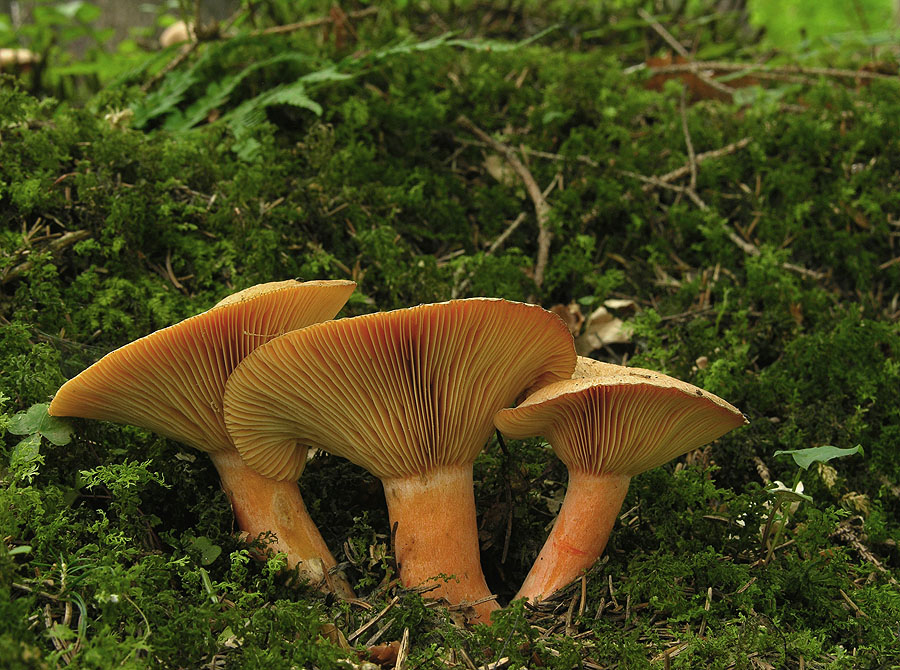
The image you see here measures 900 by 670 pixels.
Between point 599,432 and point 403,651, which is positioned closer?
point 403,651

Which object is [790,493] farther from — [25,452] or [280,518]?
[25,452]

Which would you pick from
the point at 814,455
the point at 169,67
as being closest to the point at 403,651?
the point at 814,455

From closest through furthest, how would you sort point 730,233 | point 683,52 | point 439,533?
point 439,533 < point 730,233 < point 683,52

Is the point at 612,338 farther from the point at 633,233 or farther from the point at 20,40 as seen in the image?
the point at 20,40

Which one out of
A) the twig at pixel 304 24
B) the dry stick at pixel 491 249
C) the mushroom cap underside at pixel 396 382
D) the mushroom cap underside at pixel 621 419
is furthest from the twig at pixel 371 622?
the twig at pixel 304 24

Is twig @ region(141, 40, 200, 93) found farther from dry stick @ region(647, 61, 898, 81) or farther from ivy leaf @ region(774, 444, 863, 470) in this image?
ivy leaf @ region(774, 444, 863, 470)

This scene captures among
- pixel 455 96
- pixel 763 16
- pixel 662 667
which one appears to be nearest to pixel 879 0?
pixel 763 16
